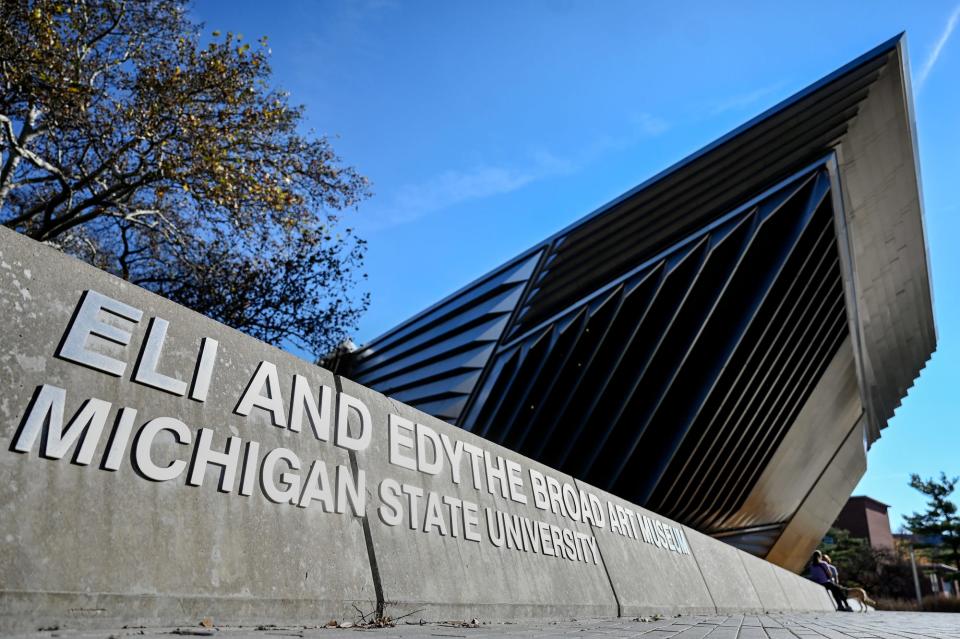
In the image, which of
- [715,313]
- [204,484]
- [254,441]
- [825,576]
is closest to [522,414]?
[715,313]

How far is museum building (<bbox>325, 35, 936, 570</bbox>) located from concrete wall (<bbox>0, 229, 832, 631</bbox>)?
1530 centimetres

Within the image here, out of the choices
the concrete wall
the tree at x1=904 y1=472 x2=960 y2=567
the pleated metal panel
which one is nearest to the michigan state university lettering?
the concrete wall

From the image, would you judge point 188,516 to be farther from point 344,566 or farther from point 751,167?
point 751,167

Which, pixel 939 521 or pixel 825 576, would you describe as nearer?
pixel 825 576

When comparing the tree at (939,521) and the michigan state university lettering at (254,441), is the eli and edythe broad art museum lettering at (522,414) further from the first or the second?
the tree at (939,521)

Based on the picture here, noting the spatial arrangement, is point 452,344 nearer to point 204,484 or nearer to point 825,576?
point 825,576

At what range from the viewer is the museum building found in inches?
683

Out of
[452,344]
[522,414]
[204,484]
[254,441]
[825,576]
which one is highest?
[452,344]

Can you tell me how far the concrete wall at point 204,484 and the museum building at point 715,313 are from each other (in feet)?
50.2

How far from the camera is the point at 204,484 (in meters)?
3.27

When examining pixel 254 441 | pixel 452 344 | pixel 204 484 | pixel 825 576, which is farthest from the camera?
pixel 452 344

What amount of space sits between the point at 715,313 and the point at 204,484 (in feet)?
61.0

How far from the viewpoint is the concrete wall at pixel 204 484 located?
2693 mm

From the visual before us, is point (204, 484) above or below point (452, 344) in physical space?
below
